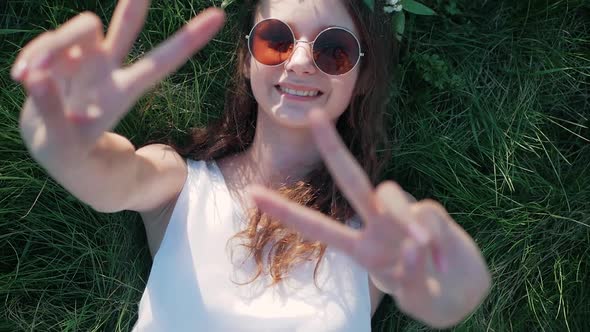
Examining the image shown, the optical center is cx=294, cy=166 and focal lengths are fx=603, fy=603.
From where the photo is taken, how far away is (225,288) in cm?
194

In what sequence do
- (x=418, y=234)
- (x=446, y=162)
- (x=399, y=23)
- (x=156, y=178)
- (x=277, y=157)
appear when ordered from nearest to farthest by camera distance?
(x=418, y=234), (x=156, y=178), (x=277, y=157), (x=399, y=23), (x=446, y=162)

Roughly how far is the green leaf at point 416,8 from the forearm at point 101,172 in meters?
1.31

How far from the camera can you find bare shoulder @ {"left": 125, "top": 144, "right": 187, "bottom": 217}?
174 centimetres

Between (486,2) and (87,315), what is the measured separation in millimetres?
2128

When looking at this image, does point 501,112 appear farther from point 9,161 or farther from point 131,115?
point 9,161

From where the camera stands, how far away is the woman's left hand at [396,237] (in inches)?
45.5

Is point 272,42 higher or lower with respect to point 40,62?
lower

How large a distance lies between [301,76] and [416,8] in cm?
71

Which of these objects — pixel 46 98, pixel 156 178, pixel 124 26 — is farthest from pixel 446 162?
pixel 46 98

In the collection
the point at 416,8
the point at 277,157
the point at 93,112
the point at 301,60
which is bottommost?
the point at 277,157

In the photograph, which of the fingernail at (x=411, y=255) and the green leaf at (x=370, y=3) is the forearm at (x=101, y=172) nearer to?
the fingernail at (x=411, y=255)

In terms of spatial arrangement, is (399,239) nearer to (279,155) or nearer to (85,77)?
(85,77)

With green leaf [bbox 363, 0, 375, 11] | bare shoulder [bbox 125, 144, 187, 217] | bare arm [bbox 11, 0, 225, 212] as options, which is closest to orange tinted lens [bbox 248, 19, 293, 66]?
green leaf [bbox 363, 0, 375, 11]

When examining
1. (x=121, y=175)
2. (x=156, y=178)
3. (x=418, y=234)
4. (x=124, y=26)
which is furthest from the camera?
(x=156, y=178)
